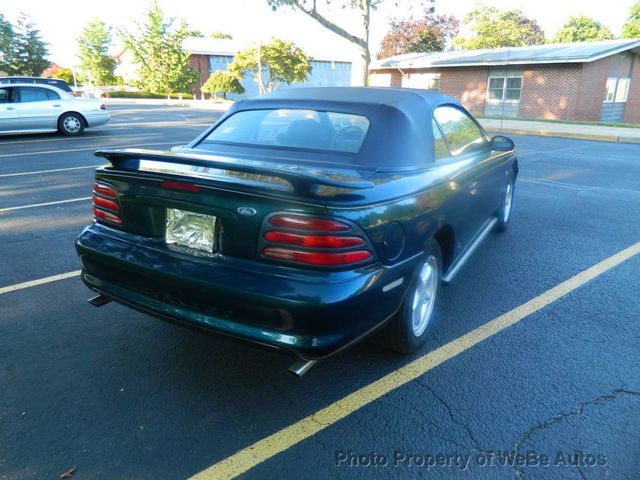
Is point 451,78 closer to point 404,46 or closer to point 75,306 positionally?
point 404,46

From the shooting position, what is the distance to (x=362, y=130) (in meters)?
3.20

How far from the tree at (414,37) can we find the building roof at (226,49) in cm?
760

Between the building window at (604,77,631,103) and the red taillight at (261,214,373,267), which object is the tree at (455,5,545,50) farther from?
the red taillight at (261,214,373,267)

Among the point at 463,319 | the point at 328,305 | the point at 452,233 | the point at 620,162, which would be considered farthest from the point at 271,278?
the point at 620,162

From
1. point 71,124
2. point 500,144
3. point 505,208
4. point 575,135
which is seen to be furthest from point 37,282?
point 575,135

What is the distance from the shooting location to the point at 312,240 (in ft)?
7.30

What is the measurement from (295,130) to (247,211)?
131 centimetres

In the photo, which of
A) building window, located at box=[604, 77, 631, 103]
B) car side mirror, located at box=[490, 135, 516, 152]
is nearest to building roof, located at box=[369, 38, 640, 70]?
building window, located at box=[604, 77, 631, 103]

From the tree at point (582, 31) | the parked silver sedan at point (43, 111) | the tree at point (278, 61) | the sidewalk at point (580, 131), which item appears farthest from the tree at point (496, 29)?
the parked silver sedan at point (43, 111)

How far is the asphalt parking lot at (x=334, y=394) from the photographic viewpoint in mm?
2197

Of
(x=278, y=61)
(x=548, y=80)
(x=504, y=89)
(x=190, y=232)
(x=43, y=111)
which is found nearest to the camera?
(x=190, y=232)

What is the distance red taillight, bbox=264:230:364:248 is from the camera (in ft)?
7.30

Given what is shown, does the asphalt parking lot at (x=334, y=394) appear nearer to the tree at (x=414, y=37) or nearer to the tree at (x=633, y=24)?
the tree at (x=414, y=37)

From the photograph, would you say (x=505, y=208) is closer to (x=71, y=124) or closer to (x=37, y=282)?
(x=37, y=282)
